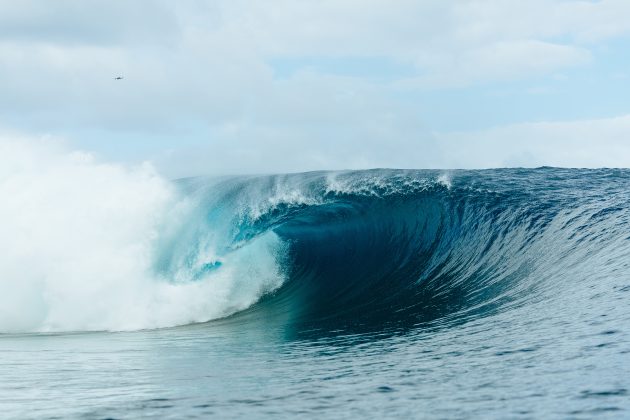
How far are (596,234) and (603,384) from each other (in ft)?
33.3

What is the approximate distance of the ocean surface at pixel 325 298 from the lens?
7.45 m

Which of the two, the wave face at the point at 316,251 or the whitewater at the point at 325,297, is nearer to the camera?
the whitewater at the point at 325,297

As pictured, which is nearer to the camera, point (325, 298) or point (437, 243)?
point (325, 298)

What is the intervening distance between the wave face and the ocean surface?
0.07m

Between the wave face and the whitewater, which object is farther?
the wave face

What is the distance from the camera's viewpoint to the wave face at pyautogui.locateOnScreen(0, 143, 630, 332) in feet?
48.7

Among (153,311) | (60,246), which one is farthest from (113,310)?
(60,246)

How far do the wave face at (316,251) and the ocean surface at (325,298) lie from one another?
0.07 metres

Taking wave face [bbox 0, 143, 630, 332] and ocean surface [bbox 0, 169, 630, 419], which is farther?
wave face [bbox 0, 143, 630, 332]

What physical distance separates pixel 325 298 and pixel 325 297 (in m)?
0.09

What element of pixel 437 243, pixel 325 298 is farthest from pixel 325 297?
pixel 437 243

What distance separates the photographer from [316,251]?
19.9 metres

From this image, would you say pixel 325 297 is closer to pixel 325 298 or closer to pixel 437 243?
pixel 325 298

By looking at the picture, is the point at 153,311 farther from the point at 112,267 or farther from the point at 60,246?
the point at 60,246
